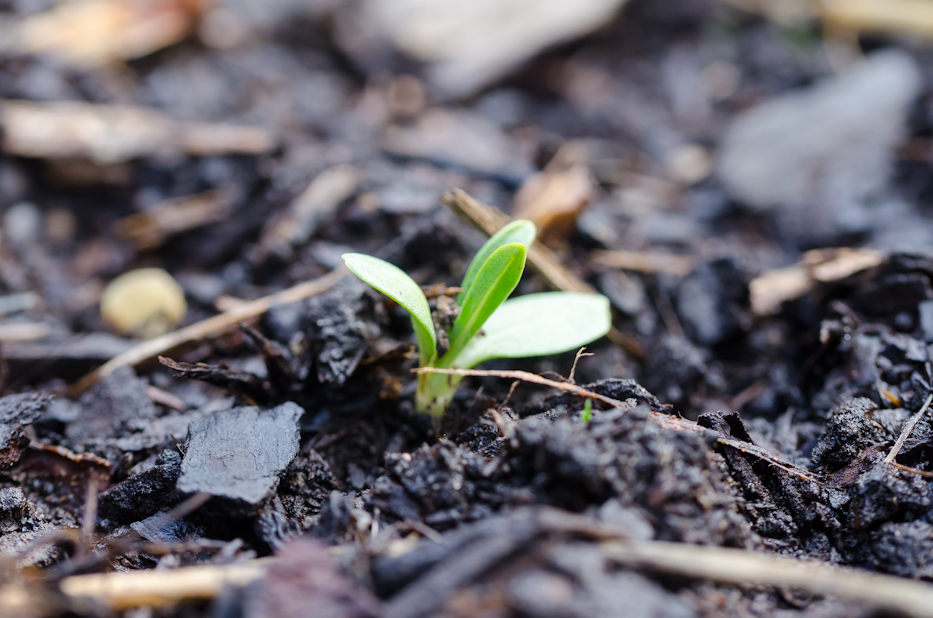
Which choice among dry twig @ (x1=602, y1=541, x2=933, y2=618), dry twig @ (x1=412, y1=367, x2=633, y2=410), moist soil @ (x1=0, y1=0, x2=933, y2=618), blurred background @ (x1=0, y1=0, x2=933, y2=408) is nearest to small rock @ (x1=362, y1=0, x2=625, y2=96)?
blurred background @ (x1=0, y1=0, x2=933, y2=408)

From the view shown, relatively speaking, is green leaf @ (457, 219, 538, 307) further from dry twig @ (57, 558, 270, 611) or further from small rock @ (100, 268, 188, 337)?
small rock @ (100, 268, 188, 337)

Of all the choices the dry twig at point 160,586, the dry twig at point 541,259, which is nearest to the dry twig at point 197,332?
the dry twig at point 541,259

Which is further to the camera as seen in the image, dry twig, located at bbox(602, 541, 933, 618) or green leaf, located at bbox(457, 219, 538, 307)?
green leaf, located at bbox(457, 219, 538, 307)

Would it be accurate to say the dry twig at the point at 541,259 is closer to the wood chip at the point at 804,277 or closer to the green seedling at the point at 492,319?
the green seedling at the point at 492,319

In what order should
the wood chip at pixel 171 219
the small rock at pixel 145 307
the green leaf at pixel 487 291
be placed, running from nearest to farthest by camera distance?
the green leaf at pixel 487 291 < the small rock at pixel 145 307 < the wood chip at pixel 171 219

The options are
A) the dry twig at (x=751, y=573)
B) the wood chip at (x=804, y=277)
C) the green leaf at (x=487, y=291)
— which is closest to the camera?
the dry twig at (x=751, y=573)

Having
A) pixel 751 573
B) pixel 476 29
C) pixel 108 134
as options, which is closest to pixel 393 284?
Result: pixel 751 573

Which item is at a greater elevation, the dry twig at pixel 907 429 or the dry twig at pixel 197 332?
the dry twig at pixel 197 332
